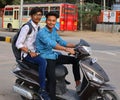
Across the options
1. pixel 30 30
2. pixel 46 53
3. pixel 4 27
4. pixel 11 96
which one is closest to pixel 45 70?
pixel 46 53

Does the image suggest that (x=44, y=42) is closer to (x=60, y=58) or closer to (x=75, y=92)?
(x=60, y=58)

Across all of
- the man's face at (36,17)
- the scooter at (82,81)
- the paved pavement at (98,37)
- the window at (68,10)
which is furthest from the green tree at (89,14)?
the scooter at (82,81)

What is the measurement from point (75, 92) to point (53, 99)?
396 millimetres

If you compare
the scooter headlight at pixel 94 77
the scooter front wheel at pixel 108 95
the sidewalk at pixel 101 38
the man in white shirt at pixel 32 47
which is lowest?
the sidewalk at pixel 101 38

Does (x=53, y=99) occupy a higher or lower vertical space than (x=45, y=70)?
lower

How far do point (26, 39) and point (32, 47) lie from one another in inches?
6.3

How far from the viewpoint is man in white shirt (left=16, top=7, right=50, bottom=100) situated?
591 centimetres

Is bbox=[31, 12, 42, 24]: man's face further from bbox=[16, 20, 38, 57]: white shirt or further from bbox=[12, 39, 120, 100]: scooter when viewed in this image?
bbox=[12, 39, 120, 100]: scooter

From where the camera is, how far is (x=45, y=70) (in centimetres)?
591

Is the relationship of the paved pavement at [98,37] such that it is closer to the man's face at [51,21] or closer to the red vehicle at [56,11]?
the red vehicle at [56,11]

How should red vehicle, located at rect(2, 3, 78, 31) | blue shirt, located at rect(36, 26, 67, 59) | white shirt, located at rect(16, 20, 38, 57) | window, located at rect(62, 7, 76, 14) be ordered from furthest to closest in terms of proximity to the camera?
window, located at rect(62, 7, 76, 14)
red vehicle, located at rect(2, 3, 78, 31)
white shirt, located at rect(16, 20, 38, 57)
blue shirt, located at rect(36, 26, 67, 59)

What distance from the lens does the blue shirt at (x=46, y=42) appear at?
586 cm

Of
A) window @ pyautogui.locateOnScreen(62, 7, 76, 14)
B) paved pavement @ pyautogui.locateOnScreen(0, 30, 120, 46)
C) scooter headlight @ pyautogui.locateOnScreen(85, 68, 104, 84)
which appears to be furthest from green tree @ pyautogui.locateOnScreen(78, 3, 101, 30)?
scooter headlight @ pyautogui.locateOnScreen(85, 68, 104, 84)

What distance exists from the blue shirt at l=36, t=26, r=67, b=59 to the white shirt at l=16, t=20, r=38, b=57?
0.24 m
